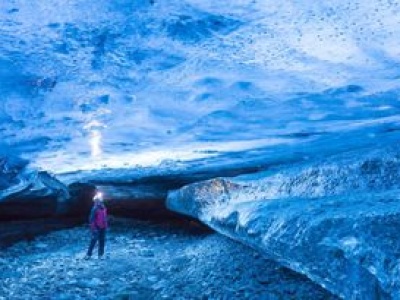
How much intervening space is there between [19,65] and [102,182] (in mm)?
9730

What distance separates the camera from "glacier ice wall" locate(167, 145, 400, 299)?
4.57 metres

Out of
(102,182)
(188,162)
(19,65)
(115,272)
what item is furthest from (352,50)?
(102,182)

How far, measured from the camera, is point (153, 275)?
9680mm

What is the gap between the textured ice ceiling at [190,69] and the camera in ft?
23.3

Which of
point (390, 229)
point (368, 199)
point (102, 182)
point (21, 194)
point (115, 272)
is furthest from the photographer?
point (102, 182)

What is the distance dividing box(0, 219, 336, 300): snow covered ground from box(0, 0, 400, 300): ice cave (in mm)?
47

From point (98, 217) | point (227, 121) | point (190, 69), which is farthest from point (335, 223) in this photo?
point (98, 217)

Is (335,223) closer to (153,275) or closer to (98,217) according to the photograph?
(153,275)

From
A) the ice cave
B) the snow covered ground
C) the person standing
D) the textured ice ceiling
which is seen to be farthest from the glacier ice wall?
the person standing

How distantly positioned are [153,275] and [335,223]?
17.0 ft

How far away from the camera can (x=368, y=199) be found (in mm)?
6348

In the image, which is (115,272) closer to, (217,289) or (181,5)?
(217,289)

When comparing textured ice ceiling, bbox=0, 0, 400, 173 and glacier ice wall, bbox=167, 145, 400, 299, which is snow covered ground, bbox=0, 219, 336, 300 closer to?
glacier ice wall, bbox=167, 145, 400, 299

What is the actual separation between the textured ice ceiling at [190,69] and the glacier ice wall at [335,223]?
1.52 m
